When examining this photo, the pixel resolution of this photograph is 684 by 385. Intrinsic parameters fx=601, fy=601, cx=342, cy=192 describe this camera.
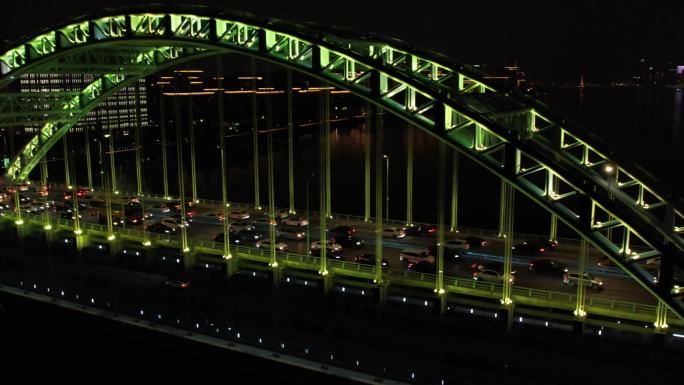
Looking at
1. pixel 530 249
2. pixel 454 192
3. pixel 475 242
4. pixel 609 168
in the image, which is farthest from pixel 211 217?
pixel 609 168

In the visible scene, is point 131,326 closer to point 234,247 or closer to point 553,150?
point 234,247

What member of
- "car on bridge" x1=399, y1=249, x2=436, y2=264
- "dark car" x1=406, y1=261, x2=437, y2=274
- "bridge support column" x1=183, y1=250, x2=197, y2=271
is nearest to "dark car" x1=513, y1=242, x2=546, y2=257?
"car on bridge" x1=399, y1=249, x2=436, y2=264

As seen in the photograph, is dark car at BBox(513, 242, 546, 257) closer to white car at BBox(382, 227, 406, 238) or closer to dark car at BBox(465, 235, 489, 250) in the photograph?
dark car at BBox(465, 235, 489, 250)

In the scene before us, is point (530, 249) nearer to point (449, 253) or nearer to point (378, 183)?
point (449, 253)

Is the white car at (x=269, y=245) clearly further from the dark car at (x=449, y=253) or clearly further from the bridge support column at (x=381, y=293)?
the dark car at (x=449, y=253)

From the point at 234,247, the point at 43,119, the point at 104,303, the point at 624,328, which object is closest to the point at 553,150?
the point at 624,328

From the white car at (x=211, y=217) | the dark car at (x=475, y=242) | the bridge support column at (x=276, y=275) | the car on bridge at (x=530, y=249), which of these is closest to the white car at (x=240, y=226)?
the white car at (x=211, y=217)
